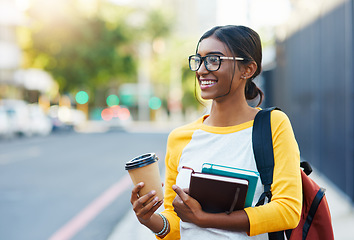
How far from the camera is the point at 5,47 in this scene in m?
36.2

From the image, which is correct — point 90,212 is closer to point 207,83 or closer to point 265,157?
point 207,83

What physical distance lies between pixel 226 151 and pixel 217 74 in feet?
0.92

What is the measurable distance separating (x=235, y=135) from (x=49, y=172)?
33.3 feet

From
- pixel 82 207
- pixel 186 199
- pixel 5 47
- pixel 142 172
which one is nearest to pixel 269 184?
pixel 186 199

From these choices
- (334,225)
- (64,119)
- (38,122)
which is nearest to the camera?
(334,225)

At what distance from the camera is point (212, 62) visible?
70.5 inches

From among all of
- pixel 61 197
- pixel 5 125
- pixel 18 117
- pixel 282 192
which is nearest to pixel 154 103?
pixel 18 117

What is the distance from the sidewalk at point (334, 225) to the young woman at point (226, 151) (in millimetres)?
3522

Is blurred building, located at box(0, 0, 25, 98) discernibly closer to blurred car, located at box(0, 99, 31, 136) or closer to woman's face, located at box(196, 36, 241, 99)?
blurred car, located at box(0, 99, 31, 136)

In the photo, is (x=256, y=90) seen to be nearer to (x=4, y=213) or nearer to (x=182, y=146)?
(x=182, y=146)

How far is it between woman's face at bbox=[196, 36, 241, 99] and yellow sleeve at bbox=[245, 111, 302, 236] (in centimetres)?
30

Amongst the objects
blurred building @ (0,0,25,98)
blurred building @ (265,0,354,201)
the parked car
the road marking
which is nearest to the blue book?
the road marking

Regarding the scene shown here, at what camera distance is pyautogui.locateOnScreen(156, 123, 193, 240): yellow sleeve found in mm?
1898

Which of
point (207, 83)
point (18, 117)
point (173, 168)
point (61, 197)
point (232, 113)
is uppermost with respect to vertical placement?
point (207, 83)
